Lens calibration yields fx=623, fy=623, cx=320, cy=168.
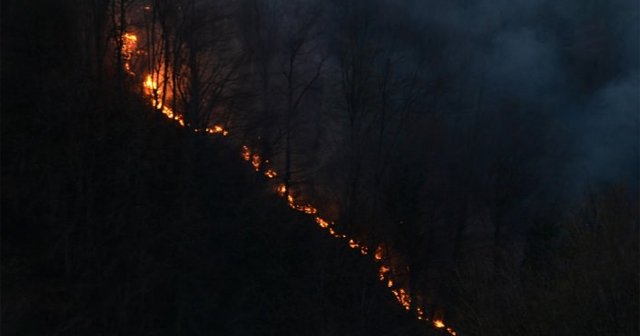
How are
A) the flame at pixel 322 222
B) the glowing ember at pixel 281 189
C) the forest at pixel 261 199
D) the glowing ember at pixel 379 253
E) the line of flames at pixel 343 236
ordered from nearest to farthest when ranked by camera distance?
the forest at pixel 261 199, the line of flames at pixel 343 236, the flame at pixel 322 222, the glowing ember at pixel 281 189, the glowing ember at pixel 379 253

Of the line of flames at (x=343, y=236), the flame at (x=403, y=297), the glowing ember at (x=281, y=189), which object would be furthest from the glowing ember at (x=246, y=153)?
the flame at (x=403, y=297)

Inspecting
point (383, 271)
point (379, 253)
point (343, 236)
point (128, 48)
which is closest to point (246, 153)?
point (343, 236)

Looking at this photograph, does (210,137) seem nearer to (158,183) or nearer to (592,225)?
(158,183)

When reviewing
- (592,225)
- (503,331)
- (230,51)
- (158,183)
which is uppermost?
(230,51)

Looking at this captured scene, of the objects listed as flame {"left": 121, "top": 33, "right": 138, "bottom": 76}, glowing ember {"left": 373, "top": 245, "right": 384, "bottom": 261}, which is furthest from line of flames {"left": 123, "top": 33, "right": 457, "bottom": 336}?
flame {"left": 121, "top": 33, "right": 138, "bottom": 76}

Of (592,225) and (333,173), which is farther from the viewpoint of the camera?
(333,173)

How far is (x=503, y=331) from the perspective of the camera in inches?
211

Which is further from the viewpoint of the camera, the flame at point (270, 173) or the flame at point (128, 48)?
the flame at point (270, 173)

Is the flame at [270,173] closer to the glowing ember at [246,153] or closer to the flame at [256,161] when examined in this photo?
the flame at [256,161]

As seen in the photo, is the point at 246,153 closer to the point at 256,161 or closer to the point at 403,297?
the point at 256,161

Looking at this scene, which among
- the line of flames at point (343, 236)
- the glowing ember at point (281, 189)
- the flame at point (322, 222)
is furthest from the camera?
the glowing ember at point (281, 189)

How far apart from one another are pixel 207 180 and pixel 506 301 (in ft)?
19.7

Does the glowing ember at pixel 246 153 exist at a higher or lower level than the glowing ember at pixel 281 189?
higher

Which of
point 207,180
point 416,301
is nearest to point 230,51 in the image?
point 207,180
